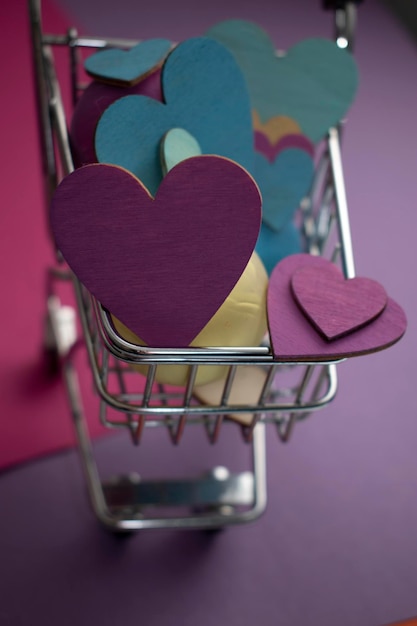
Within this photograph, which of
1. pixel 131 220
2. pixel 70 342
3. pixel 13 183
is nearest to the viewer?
pixel 131 220

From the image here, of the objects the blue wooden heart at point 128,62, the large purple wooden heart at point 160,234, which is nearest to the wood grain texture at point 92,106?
the blue wooden heart at point 128,62

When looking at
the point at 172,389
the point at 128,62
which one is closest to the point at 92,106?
the point at 128,62

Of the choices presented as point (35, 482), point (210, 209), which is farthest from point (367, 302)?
point (35, 482)

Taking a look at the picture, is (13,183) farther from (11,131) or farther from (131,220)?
(131,220)

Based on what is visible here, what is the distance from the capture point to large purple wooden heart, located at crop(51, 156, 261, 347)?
1.64 ft

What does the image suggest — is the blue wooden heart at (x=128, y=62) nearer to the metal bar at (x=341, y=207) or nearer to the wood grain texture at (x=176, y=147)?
the wood grain texture at (x=176, y=147)

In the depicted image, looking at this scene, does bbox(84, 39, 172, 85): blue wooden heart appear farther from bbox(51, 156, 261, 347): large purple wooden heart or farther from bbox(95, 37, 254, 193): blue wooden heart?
bbox(51, 156, 261, 347): large purple wooden heart

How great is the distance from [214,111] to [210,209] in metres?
0.18

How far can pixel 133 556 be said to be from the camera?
2.83ft

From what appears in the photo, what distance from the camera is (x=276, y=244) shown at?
72 cm

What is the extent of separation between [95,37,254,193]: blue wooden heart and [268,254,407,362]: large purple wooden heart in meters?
0.15

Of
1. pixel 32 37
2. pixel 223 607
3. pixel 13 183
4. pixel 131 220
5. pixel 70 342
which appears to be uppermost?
pixel 32 37

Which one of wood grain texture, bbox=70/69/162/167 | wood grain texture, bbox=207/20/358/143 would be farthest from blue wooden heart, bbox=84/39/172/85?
wood grain texture, bbox=207/20/358/143

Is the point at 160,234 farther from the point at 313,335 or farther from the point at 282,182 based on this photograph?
the point at 282,182
